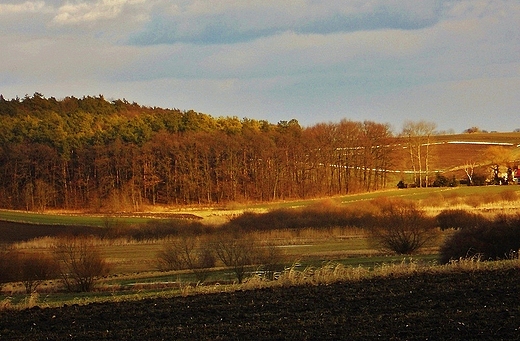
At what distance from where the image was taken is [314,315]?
489 inches

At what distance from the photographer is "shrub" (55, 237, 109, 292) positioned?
93.8 ft

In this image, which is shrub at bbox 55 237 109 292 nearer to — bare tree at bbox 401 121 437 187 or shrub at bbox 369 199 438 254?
shrub at bbox 369 199 438 254

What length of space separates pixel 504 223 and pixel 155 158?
61.8 metres

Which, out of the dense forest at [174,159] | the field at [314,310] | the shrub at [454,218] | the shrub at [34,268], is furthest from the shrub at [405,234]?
the dense forest at [174,159]

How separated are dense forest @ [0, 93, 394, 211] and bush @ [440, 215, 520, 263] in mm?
57987

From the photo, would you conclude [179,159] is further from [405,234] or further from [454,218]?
[405,234]

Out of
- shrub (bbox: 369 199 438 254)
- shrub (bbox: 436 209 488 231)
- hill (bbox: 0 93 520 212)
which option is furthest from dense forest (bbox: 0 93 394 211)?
shrub (bbox: 369 199 438 254)

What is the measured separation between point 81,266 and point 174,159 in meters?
56.2

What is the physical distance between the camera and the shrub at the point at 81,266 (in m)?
28.6

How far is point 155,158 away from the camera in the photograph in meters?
84.4

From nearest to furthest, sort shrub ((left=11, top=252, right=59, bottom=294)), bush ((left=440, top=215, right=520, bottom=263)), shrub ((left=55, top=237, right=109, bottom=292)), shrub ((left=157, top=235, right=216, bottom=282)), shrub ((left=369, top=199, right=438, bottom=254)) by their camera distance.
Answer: bush ((left=440, top=215, right=520, bottom=263))
shrub ((left=55, top=237, right=109, bottom=292))
shrub ((left=11, top=252, right=59, bottom=294))
shrub ((left=157, top=235, right=216, bottom=282))
shrub ((left=369, top=199, right=438, bottom=254))

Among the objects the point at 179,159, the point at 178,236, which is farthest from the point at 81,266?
the point at 179,159

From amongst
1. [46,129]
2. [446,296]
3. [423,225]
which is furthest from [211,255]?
[46,129]

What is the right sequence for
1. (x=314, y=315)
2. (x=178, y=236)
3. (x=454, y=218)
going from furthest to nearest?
1. (x=454, y=218)
2. (x=178, y=236)
3. (x=314, y=315)
